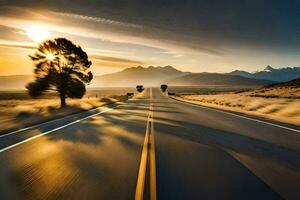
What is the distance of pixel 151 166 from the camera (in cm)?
620

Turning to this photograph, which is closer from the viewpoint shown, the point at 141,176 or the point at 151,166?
the point at 141,176

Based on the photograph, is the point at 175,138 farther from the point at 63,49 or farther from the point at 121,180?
the point at 63,49

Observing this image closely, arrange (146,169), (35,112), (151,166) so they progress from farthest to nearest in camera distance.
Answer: (35,112) < (151,166) < (146,169)

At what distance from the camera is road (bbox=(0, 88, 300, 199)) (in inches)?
181

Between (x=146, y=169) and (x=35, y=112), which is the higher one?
(x=146, y=169)

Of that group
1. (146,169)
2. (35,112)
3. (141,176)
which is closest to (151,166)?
(146,169)

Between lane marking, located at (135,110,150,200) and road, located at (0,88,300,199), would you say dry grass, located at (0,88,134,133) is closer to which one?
road, located at (0,88,300,199)

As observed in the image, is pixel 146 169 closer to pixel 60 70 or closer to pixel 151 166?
pixel 151 166

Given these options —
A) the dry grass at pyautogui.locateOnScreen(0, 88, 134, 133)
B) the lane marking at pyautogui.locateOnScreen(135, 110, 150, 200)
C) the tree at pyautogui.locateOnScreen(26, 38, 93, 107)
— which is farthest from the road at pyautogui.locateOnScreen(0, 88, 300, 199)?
the tree at pyautogui.locateOnScreen(26, 38, 93, 107)

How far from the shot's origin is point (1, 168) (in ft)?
19.7

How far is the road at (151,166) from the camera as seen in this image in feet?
15.1

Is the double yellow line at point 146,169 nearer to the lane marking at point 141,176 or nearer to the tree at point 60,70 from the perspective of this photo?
the lane marking at point 141,176

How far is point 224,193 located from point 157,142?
4.78 metres

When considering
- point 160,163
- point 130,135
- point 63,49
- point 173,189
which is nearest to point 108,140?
point 130,135
